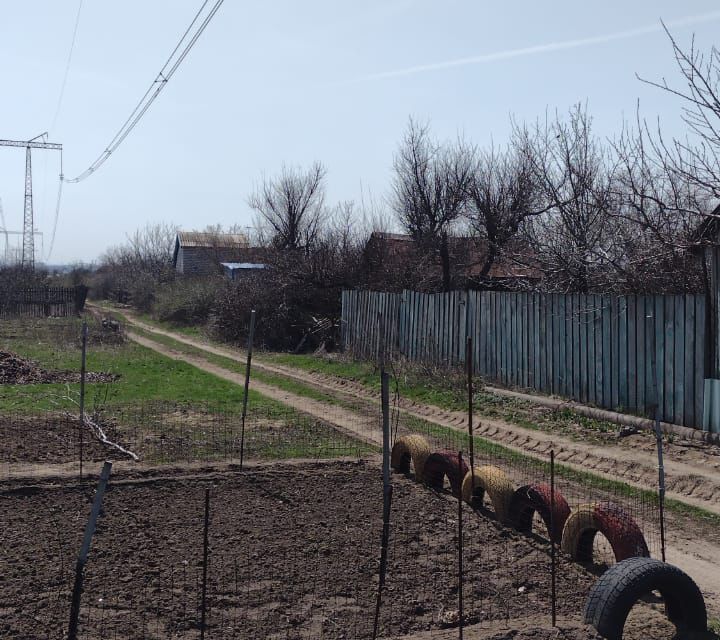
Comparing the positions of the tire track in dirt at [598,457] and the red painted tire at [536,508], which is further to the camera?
the tire track in dirt at [598,457]

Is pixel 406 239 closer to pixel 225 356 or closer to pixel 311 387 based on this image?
pixel 225 356

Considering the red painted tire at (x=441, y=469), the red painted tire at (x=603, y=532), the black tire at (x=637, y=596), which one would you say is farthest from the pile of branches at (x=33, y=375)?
the black tire at (x=637, y=596)

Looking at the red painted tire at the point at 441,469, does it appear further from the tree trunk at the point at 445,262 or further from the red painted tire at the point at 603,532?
the tree trunk at the point at 445,262

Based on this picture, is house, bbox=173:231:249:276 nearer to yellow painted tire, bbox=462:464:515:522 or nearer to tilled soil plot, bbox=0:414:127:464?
tilled soil plot, bbox=0:414:127:464

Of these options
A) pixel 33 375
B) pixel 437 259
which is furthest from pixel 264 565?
pixel 437 259

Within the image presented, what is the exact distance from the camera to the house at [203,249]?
175ft

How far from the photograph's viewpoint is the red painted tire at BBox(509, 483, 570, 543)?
668 centimetres

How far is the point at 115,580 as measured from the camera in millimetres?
5715

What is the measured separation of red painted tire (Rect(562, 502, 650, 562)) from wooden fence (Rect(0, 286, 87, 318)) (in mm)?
36570

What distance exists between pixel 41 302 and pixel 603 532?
1495 inches

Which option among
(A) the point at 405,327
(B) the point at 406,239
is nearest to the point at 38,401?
(A) the point at 405,327

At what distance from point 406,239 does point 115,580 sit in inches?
883

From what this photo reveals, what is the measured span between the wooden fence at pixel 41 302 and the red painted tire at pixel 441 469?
112 feet

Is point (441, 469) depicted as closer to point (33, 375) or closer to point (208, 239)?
point (33, 375)
